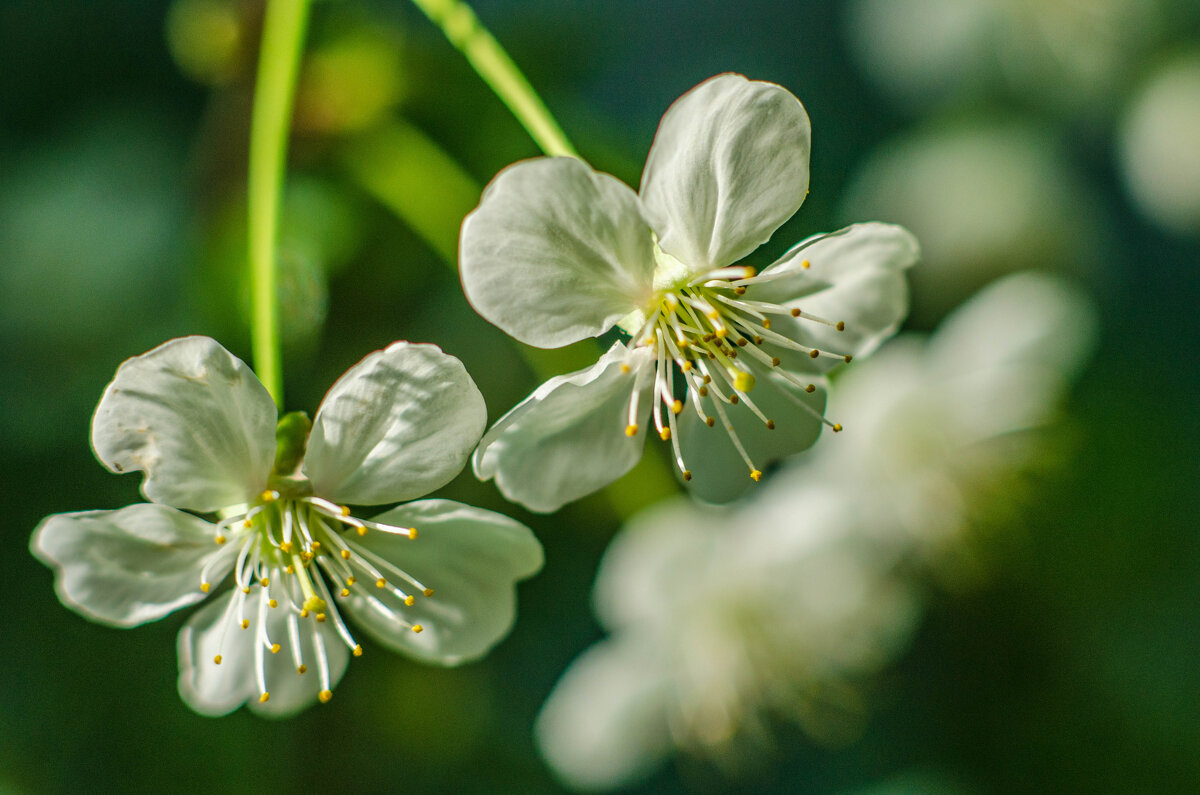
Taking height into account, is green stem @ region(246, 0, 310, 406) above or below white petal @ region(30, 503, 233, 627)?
above

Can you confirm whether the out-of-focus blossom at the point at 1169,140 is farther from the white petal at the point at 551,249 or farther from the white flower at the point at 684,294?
the white petal at the point at 551,249

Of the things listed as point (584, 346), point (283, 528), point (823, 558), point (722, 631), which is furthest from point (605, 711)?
point (283, 528)

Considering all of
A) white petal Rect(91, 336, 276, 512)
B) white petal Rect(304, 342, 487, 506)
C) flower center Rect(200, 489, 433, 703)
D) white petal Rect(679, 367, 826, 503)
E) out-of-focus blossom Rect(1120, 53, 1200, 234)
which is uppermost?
white petal Rect(91, 336, 276, 512)

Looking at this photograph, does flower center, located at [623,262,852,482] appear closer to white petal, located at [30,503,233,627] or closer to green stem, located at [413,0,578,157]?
green stem, located at [413,0,578,157]

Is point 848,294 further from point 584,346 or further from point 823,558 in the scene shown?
point 823,558

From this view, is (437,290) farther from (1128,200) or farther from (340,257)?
(1128,200)

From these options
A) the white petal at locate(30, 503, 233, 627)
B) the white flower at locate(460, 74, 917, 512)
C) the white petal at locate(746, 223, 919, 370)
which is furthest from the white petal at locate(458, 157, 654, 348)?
the white petal at locate(30, 503, 233, 627)

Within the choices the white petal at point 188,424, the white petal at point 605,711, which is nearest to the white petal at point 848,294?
the white petal at point 188,424

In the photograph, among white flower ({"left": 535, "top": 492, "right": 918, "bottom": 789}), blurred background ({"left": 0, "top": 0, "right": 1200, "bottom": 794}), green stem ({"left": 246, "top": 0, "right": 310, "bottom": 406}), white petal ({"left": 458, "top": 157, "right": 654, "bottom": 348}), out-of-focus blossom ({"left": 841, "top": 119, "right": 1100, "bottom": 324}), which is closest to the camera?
white petal ({"left": 458, "top": 157, "right": 654, "bottom": 348})
